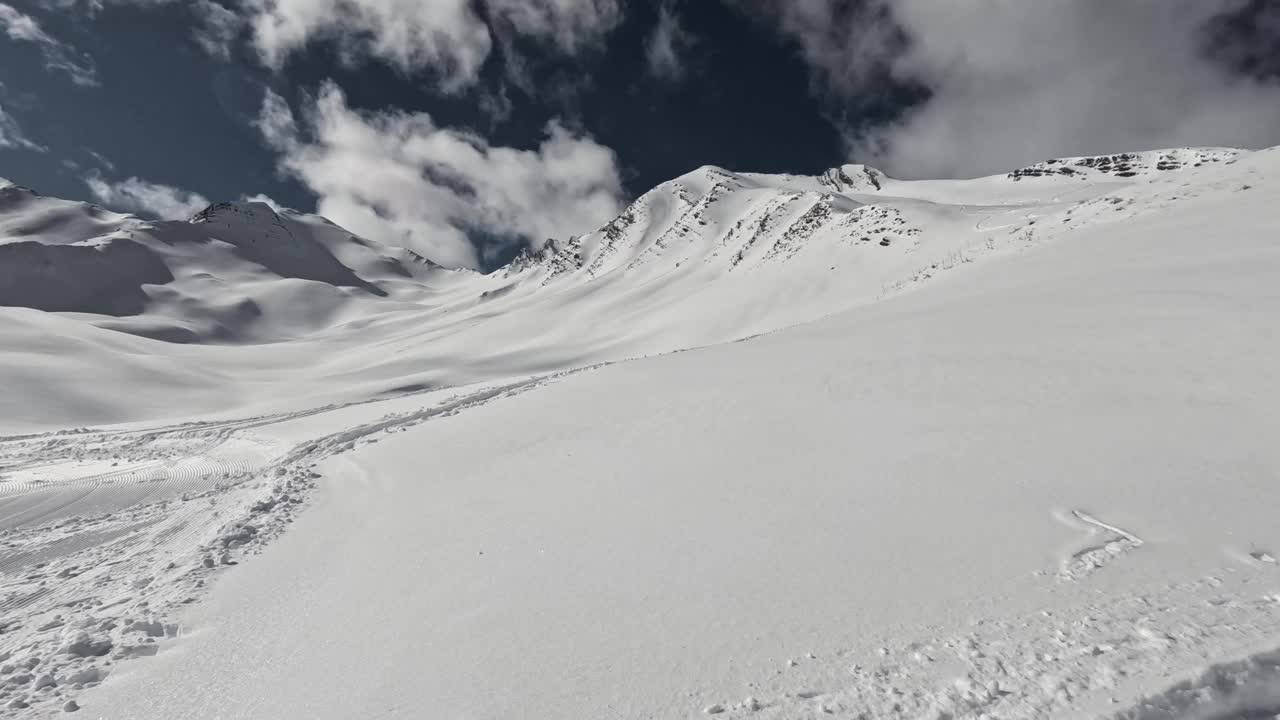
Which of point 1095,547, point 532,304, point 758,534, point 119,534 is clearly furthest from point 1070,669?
point 532,304

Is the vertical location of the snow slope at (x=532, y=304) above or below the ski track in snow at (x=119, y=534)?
above

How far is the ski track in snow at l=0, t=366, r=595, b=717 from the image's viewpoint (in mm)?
4652

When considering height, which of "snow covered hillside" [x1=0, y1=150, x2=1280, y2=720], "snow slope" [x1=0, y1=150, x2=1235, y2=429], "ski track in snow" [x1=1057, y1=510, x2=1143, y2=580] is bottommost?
"ski track in snow" [x1=1057, y1=510, x2=1143, y2=580]

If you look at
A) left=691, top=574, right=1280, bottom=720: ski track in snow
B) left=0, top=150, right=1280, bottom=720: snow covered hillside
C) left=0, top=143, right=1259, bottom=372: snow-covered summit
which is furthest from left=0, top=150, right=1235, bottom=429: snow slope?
left=691, top=574, right=1280, bottom=720: ski track in snow

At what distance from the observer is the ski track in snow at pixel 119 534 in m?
4.65

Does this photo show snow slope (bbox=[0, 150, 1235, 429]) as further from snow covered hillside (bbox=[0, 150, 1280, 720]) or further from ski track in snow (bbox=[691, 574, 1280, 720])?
ski track in snow (bbox=[691, 574, 1280, 720])

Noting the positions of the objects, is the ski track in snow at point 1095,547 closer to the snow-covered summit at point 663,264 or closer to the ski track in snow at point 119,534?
→ the ski track in snow at point 119,534

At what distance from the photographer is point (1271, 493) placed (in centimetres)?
509

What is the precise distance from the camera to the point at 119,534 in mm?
8539

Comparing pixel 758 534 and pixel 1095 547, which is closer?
pixel 1095 547

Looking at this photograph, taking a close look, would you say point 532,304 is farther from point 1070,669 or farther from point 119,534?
point 1070,669

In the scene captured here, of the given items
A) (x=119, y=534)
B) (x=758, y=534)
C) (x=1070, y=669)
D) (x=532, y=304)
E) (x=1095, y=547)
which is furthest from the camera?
(x=532, y=304)

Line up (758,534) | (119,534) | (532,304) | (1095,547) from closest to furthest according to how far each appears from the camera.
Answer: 1. (1095,547)
2. (758,534)
3. (119,534)
4. (532,304)

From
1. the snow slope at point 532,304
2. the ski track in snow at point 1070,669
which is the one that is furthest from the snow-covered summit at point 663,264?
the ski track in snow at point 1070,669
